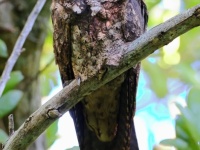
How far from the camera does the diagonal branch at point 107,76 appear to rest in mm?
1145

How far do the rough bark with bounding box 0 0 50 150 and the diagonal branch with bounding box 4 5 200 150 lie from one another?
0.92 m

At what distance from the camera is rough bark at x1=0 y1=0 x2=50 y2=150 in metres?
2.27

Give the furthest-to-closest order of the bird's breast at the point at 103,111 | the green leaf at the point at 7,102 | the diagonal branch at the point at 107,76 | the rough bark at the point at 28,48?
the rough bark at the point at 28,48 < the bird's breast at the point at 103,111 < the green leaf at the point at 7,102 < the diagonal branch at the point at 107,76

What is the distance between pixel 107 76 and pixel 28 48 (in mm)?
1077

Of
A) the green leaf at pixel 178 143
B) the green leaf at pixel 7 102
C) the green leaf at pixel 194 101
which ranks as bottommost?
the green leaf at pixel 178 143

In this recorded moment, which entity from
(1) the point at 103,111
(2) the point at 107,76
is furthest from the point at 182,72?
(2) the point at 107,76

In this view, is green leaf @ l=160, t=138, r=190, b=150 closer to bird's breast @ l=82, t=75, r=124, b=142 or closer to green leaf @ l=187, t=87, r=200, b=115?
green leaf @ l=187, t=87, r=200, b=115

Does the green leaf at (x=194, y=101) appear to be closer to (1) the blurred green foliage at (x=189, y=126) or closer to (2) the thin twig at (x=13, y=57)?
(1) the blurred green foliage at (x=189, y=126)

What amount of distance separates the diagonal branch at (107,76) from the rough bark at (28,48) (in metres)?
0.92

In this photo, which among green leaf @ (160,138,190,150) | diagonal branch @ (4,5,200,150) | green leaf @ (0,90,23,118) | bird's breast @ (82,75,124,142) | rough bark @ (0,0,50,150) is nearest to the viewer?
diagonal branch @ (4,5,200,150)

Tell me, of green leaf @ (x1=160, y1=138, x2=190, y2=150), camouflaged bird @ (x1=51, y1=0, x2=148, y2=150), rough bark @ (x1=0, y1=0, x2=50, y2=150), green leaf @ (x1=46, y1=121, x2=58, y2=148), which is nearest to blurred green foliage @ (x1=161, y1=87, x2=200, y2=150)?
green leaf @ (x1=160, y1=138, x2=190, y2=150)

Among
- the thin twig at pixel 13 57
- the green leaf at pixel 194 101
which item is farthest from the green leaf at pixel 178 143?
the thin twig at pixel 13 57

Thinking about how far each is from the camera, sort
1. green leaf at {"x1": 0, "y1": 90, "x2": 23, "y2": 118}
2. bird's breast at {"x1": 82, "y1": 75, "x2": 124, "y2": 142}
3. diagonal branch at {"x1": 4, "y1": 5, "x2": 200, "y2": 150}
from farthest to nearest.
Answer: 1. bird's breast at {"x1": 82, "y1": 75, "x2": 124, "y2": 142}
2. green leaf at {"x1": 0, "y1": 90, "x2": 23, "y2": 118}
3. diagonal branch at {"x1": 4, "y1": 5, "x2": 200, "y2": 150}

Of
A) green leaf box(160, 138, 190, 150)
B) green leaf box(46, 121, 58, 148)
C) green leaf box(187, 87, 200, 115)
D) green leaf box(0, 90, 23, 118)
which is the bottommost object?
green leaf box(160, 138, 190, 150)
